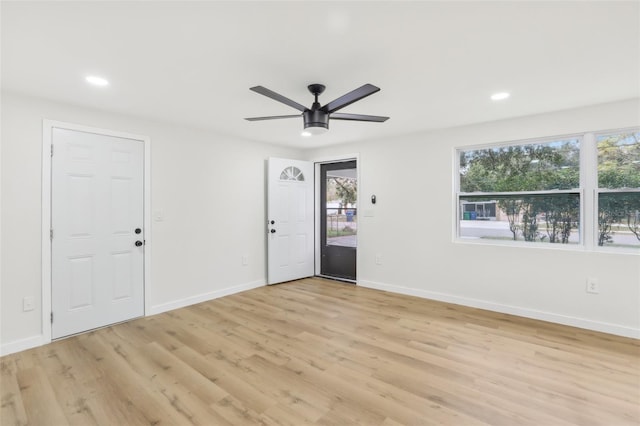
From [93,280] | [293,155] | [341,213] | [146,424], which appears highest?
[293,155]

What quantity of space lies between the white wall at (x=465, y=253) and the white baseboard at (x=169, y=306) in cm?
187

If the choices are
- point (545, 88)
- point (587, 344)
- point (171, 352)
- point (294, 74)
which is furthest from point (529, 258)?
point (171, 352)

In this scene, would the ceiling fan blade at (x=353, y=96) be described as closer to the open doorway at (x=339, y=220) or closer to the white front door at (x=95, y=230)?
the white front door at (x=95, y=230)

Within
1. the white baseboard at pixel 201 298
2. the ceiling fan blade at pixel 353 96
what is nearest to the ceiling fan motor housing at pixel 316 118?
the ceiling fan blade at pixel 353 96

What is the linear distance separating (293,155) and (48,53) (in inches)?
146

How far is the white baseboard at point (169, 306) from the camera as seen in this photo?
2.77m

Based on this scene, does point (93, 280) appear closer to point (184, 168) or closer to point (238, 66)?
point (184, 168)

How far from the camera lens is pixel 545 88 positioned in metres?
2.74

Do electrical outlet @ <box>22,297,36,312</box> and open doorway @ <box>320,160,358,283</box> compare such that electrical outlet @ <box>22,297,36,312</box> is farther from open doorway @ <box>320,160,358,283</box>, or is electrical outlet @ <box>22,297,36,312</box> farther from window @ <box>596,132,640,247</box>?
window @ <box>596,132,640,247</box>

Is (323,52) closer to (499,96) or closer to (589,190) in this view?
(499,96)

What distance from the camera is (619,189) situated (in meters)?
3.17

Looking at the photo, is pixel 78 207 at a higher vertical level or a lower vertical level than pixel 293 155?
lower

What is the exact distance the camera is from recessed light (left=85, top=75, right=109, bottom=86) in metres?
2.48

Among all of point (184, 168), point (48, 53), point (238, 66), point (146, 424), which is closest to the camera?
point (146, 424)
